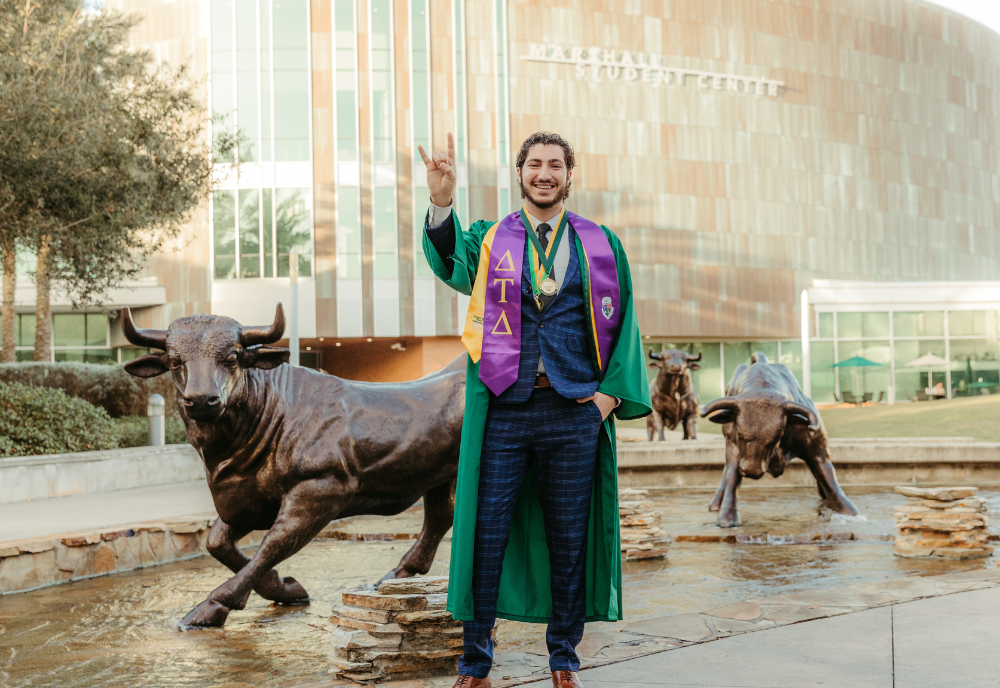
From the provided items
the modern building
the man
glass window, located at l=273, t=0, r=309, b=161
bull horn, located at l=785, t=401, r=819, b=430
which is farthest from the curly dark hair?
glass window, located at l=273, t=0, r=309, b=161

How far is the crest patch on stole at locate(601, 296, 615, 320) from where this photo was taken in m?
3.49

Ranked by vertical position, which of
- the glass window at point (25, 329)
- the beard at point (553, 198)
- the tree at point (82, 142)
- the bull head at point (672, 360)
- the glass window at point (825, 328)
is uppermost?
the tree at point (82, 142)

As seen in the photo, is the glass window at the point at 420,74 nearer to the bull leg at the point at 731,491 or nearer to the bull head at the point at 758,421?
the bull leg at the point at 731,491

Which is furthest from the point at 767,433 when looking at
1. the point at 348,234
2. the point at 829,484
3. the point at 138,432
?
the point at 348,234

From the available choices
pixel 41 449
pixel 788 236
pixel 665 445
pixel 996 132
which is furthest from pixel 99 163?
pixel 996 132

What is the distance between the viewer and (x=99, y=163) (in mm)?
13211

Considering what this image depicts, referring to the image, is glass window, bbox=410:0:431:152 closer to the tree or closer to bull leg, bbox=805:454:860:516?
the tree

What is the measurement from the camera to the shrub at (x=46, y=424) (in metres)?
12.1

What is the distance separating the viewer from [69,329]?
36.3m

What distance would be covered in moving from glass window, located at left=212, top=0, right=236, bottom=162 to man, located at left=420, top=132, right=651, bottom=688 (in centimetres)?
3134

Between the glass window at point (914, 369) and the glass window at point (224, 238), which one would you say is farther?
the glass window at point (914, 369)

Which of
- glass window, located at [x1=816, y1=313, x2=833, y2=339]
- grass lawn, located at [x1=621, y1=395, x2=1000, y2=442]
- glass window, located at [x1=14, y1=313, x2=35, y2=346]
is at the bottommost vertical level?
grass lawn, located at [x1=621, y1=395, x2=1000, y2=442]

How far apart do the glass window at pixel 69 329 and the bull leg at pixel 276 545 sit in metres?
34.4

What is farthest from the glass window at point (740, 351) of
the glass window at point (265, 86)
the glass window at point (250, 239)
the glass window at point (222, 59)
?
the glass window at point (222, 59)
